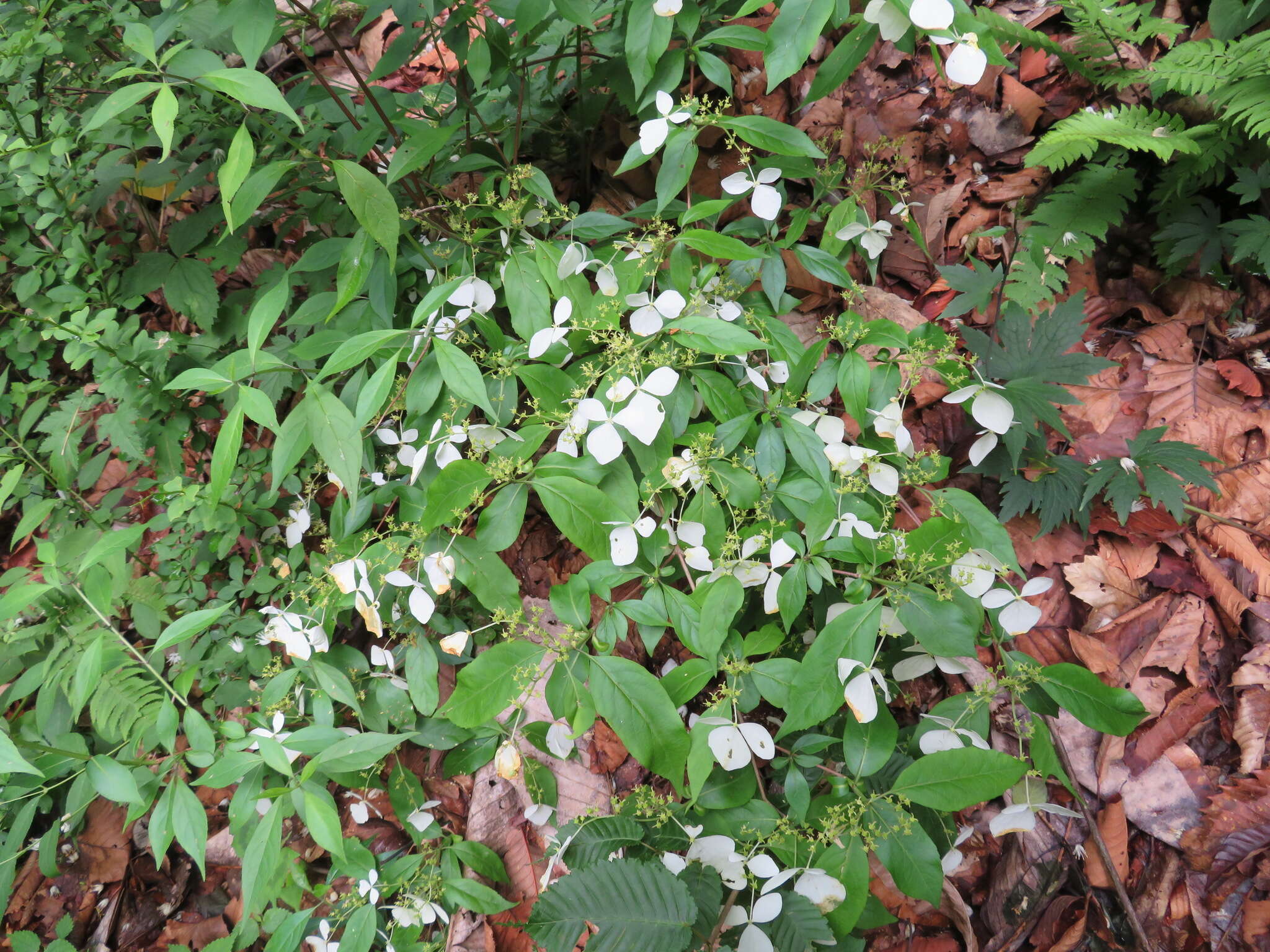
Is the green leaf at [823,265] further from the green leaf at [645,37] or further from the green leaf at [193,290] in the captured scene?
the green leaf at [193,290]

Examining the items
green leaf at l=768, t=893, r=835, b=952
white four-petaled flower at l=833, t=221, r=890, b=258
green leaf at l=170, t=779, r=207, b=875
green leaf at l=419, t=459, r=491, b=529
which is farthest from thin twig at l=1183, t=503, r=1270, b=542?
green leaf at l=170, t=779, r=207, b=875

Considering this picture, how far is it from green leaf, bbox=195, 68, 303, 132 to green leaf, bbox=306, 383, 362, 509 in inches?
19.6

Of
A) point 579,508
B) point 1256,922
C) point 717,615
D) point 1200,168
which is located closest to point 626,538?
point 579,508

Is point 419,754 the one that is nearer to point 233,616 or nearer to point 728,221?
point 233,616

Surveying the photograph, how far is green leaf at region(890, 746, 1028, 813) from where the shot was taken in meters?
1.27

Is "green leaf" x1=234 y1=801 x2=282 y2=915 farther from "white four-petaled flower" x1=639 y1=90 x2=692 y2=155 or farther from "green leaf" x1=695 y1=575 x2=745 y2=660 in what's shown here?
"white four-petaled flower" x1=639 y1=90 x2=692 y2=155

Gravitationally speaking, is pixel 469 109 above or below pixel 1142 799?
above

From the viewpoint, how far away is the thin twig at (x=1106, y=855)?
5.19 ft

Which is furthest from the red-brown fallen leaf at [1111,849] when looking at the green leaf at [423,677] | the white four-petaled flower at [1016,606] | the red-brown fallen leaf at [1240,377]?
the green leaf at [423,677]

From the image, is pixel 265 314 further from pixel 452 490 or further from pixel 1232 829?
pixel 1232 829

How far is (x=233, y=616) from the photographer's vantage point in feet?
6.70

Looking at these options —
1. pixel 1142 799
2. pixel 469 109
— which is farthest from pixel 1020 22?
pixel 1142 799

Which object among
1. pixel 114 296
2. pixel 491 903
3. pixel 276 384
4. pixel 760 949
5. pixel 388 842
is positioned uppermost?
pixel 114 296

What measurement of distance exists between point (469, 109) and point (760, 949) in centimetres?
200
